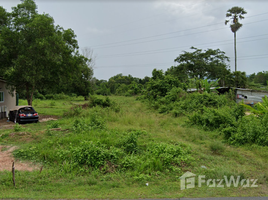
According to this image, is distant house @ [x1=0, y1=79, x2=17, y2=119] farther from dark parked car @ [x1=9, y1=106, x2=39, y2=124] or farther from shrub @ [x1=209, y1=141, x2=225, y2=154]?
shrub @ [x1=209, y1=141, x2=225, y2=154]

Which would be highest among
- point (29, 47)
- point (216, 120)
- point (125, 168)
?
point (29, 47)

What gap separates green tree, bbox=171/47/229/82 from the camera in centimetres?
4412

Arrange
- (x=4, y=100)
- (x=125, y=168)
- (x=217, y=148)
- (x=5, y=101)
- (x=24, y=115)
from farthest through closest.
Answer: (x=5, y=101) → (x=4, y=100) → (x=24, y=115) → (x=217, y=148) → (x=125, y=168)

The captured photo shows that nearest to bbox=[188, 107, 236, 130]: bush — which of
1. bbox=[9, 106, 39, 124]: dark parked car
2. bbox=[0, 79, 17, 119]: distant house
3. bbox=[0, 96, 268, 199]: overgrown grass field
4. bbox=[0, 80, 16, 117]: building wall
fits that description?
bbox=[0, 96, 268, 199]: overgrown grass field

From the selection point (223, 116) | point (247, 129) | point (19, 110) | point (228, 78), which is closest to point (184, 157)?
point (247, 129)

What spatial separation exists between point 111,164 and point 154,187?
1.66 metres

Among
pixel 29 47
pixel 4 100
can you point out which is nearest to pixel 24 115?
pixel 29 47

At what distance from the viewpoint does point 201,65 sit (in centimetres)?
4403

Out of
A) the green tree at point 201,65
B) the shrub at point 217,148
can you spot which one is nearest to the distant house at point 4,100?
the shrub at point 217,148

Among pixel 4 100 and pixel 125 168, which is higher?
pixel 4 100

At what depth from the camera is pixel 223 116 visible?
413 inches

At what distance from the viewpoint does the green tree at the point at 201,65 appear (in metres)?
44.1

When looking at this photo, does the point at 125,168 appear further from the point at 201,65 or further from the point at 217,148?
the point at 201,65

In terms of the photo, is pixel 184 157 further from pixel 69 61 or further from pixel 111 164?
pixel 69 61
